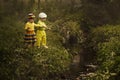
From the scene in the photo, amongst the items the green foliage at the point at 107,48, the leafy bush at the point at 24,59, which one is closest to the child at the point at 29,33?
the leafy bush at the point at 24,59

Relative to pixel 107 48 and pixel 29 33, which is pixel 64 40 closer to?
pixel 107 48

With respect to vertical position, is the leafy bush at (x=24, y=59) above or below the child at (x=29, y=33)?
below

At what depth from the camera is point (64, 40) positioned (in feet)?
53.4

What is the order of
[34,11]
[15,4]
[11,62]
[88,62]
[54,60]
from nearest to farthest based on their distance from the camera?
[11,62] < [54,60] < [88,62] < [15,4] < [34,11]

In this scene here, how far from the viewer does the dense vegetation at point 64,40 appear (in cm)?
1272

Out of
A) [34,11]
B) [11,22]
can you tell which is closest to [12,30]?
[11,22]

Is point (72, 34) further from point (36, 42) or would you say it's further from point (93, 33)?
point (36, 42)

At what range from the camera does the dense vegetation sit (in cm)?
1272

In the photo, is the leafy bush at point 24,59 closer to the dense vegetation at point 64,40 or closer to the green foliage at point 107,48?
the dense vegetation at point 64,40

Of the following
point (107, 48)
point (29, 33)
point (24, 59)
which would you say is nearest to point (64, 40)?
point (107, 48)

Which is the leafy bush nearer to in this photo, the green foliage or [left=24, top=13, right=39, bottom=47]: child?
[left=24, top=13, right=39, bottom=47]: child

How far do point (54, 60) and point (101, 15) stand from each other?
17.5ft

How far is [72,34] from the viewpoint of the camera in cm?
1661

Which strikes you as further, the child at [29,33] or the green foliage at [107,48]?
the child at [29,33]
